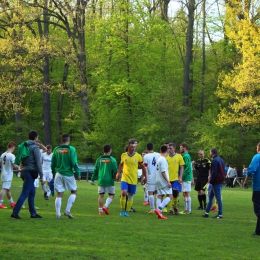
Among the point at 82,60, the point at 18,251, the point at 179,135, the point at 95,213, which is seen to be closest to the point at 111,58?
the point at 82,60

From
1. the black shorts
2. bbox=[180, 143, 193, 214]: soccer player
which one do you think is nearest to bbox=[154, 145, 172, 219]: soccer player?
bbox=[180, 143, 193, 214]: soccer player

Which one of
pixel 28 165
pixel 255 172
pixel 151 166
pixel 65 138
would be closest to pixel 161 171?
pixel 151 166

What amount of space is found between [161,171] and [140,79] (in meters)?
Result: 38.0

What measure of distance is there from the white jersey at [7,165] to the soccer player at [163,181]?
4.13m

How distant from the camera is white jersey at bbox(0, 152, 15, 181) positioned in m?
16.6

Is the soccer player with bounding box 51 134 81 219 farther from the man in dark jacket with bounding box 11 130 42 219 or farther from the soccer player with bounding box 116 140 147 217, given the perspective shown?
the soccer player with bounding box 116 140 147 217

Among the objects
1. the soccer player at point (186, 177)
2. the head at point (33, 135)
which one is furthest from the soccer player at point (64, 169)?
the soccer player at point (186, 177)

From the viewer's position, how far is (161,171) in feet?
49.6

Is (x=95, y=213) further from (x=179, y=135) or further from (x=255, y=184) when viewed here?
(x=179, y=135)

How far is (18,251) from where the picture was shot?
873 centimetres

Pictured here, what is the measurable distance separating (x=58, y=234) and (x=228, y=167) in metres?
36.3

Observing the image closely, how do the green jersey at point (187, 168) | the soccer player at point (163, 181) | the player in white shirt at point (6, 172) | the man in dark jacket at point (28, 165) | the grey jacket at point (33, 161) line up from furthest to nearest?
the green jersey at point (187, 168) → the player in white shirt at point (6, 172) → the soccer player at point (163, 181) → the grey jacket at point (33, 161) → the man in dark jacket at point (28, 165)

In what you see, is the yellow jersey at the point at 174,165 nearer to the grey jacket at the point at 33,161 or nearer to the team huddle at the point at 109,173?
the team huddle at the point at 109,173

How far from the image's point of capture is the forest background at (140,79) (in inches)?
1796
